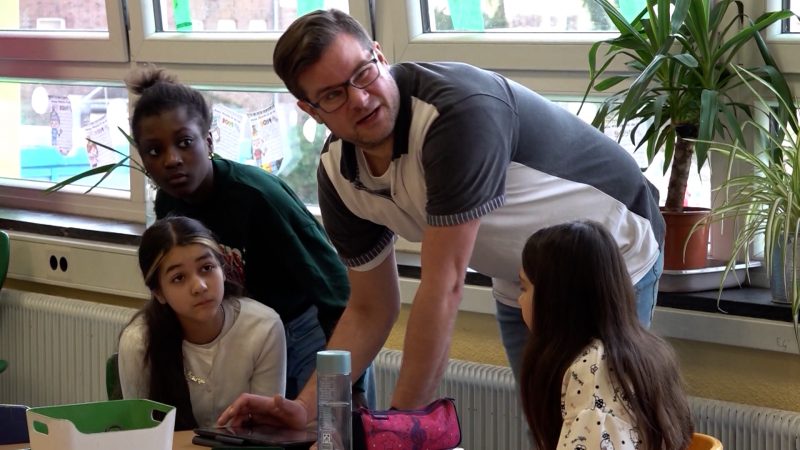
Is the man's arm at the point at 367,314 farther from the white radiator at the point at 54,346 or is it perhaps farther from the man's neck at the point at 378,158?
the white radiator at the point at 54,346

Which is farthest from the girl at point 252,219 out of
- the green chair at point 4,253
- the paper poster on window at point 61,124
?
the paper poster on window at point 61,124

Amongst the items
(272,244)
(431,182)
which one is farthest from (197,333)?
(431,182)

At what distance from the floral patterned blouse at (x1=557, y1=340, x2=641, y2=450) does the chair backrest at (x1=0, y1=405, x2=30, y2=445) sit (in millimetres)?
1163

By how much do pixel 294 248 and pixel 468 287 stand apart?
77 centimetres

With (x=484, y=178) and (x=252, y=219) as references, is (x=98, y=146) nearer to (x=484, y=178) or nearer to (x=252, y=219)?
(x=252, y=219)

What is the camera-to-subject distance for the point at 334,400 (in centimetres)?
185

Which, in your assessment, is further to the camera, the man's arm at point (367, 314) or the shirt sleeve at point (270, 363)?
the shirt sleeve at point (270, 363)

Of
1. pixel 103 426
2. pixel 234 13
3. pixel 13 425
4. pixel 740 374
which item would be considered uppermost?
pixel 234 13

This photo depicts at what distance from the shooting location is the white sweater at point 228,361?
263 centimetres

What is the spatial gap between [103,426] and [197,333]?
644 mm

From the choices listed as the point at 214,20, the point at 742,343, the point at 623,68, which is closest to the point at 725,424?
the point at 742,343

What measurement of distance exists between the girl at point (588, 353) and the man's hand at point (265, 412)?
471 mm

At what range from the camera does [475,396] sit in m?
3.24

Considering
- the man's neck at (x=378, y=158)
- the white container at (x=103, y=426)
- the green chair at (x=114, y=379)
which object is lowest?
the green chair at (x=114, y=379)
